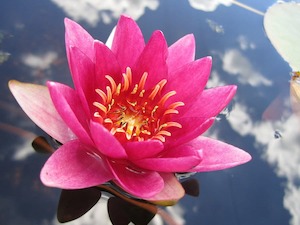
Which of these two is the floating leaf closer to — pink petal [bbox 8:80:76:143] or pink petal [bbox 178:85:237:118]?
pink petal [bbox 178:85:237:118]

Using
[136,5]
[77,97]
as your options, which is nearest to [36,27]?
[136,5]

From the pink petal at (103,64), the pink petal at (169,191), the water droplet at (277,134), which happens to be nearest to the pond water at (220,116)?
the water droplet at (277,134)

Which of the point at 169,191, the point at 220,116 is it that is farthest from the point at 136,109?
the point at 220,116

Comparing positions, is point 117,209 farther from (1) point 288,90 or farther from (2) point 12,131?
(1) point 288,90

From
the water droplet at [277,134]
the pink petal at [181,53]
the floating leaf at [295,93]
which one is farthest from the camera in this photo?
the floating leaf at [295,93]

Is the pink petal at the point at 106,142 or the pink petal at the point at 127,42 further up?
the pink petal at the point at 127,42

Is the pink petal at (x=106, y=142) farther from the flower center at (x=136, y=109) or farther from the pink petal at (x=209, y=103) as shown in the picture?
the pink petal at (x=209, y=103)

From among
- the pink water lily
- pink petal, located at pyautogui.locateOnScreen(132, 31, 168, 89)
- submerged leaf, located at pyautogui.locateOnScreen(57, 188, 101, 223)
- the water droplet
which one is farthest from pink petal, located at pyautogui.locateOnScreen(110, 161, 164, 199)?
the water droplet
